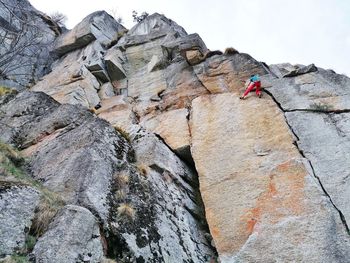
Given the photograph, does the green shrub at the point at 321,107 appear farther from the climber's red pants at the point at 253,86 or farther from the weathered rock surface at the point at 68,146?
the weathered rock surface at the point at 68,146

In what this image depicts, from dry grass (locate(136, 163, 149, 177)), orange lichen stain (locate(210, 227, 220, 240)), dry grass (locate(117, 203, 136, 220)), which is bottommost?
orange lichen stain (locate(210, 227, 220, 240))

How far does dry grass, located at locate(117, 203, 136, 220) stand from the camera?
9.41 m

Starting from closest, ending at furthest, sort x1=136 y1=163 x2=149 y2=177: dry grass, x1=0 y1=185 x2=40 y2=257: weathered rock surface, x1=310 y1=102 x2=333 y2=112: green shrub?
x1=0 y1=185 x2=40 y2=257: weathered rock surface, x1=136 y1=163 x2=149 y2=177: dry grass, x1=310 y1=102 x2=333 y2=112: green shrub

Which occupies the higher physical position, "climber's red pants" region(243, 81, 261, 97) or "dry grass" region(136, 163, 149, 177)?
"climber's red pants" region(243, 81, 261, 97)

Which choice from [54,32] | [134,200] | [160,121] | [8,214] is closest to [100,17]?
[54,32]

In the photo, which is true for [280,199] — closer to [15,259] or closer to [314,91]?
[314,91]

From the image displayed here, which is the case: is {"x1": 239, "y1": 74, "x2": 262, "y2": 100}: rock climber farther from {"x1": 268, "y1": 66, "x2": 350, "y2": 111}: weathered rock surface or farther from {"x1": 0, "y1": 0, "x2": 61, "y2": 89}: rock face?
{"x1": 0, "y1": 0, "x2": 61, "y2": 89}: rock face

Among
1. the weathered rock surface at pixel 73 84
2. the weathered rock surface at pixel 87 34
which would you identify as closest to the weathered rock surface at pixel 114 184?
the weathered rock surface at pixel 73 84

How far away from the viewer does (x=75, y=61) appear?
25.3 m

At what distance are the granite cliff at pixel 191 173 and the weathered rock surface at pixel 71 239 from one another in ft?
0.08

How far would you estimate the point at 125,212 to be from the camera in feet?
31.1

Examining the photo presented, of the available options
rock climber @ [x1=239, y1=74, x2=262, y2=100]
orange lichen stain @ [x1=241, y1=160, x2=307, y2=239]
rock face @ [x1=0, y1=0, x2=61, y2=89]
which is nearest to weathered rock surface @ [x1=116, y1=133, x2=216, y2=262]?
orange lichen stain @ [x1=241, y1=160, x2=307, y2=239]

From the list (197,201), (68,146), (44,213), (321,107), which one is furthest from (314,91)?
(44,213)

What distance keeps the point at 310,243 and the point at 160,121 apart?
336 inches
